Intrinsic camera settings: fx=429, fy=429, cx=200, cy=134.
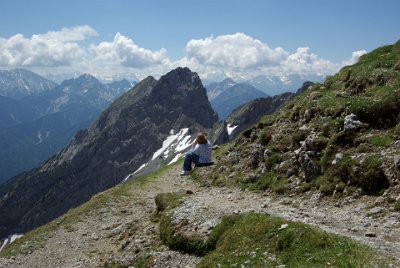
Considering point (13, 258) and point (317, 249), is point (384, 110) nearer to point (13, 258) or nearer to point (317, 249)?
point (317, 249)

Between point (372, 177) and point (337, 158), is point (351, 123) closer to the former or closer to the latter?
point (337, 158)

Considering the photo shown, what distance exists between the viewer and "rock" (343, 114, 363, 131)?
2494 centimetres

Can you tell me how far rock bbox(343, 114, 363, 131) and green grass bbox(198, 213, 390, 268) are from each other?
9.52 meters

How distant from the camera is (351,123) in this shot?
82.8ft

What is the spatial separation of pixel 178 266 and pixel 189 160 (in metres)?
21.2

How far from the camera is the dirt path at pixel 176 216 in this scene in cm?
1781

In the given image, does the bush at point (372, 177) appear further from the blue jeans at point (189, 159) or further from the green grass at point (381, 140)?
the blue jeans at point (189, 159)

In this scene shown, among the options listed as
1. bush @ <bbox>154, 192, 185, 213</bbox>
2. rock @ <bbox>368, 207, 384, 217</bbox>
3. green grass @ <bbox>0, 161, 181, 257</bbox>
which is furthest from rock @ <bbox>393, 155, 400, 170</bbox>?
green grass @ <bbox>0, 161, 181, 257</bbox>

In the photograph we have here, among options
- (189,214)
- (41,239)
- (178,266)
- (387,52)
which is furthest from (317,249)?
(387,52)

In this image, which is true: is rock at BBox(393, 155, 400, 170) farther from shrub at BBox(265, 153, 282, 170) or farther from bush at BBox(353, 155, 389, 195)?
shrub at BBox(265, 153, 282, 170)

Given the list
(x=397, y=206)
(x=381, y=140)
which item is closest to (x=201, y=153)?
(x=381, y=140)

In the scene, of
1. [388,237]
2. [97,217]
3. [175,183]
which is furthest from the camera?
[175,183]

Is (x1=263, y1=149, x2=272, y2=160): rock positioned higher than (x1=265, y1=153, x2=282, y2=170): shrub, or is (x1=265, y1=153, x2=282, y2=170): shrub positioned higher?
(x1=263, y1=149, x2=272, y2=160): rock

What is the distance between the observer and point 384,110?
994 inches
